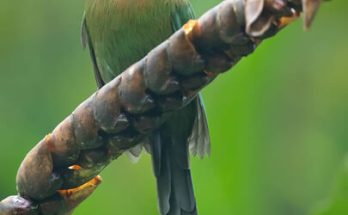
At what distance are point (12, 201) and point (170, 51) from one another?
498 millimetres

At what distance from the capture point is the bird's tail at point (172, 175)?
8.64 ft

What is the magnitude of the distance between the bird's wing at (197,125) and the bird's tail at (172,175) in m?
0.07

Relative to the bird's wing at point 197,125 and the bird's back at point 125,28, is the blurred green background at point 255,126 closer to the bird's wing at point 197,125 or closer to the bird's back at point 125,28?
the bird's wing at point 197,125

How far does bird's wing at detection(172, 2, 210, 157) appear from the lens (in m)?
2.68

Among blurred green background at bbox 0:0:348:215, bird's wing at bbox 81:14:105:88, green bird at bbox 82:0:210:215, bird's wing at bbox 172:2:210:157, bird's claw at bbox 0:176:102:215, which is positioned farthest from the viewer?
bird's wing at bbox 81:14:105:88

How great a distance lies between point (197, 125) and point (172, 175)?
0.63 feet

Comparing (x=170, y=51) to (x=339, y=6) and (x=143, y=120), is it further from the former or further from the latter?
(x=339, y=6)

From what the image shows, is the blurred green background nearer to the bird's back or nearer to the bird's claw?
the bird's back

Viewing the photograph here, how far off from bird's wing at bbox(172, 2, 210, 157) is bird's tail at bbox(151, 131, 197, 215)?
70 millimetres

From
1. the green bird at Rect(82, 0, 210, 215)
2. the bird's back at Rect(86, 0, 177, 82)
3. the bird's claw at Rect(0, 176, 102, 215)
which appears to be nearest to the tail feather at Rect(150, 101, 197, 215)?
the green bird at Rect(82, 0, 210, 215)

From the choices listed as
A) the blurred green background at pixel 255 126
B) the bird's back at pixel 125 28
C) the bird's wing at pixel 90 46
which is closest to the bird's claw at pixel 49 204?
the blurred green background at pixel 255 126

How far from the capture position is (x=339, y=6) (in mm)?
3324

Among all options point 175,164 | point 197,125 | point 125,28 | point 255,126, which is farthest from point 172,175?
point 125,28

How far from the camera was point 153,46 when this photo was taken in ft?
9.78
